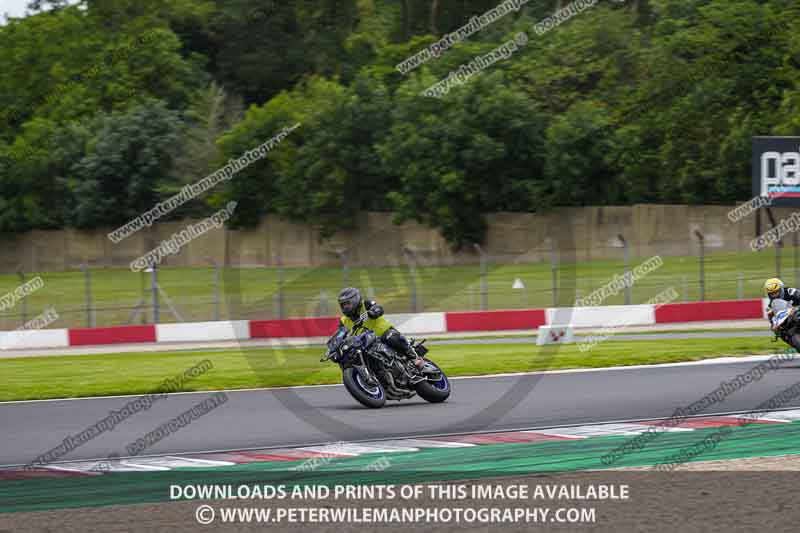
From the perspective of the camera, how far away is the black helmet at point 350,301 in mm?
14039

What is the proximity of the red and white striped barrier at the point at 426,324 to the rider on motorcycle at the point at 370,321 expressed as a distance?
13372 mm

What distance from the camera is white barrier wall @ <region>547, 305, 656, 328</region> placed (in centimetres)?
2733

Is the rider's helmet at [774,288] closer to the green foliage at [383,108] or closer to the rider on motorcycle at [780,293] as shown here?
the rider on motorcycle at [780,293]

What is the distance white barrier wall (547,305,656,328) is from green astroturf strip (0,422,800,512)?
15.7 m

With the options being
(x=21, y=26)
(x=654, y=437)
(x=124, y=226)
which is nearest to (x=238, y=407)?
(x=654, y=437)

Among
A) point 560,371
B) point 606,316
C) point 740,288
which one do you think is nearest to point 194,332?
point 606,316

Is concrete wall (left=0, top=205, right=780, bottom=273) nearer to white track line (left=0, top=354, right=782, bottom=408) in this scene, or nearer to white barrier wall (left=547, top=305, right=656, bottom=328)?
white barrier wall (left=547, top=305, right=656, bottom=328)

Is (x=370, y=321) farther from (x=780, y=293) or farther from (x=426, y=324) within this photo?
(x=426, y=324)

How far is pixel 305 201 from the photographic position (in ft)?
169

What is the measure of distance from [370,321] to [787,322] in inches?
250

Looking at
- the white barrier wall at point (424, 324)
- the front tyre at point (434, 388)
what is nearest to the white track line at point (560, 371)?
the front tyre at point (434, 388)

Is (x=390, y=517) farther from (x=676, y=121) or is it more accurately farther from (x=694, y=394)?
(x=676, y=121)

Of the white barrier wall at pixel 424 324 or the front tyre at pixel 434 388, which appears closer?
the front tyre at pixel 434 388

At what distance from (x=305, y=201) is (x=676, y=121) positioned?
15.3m
